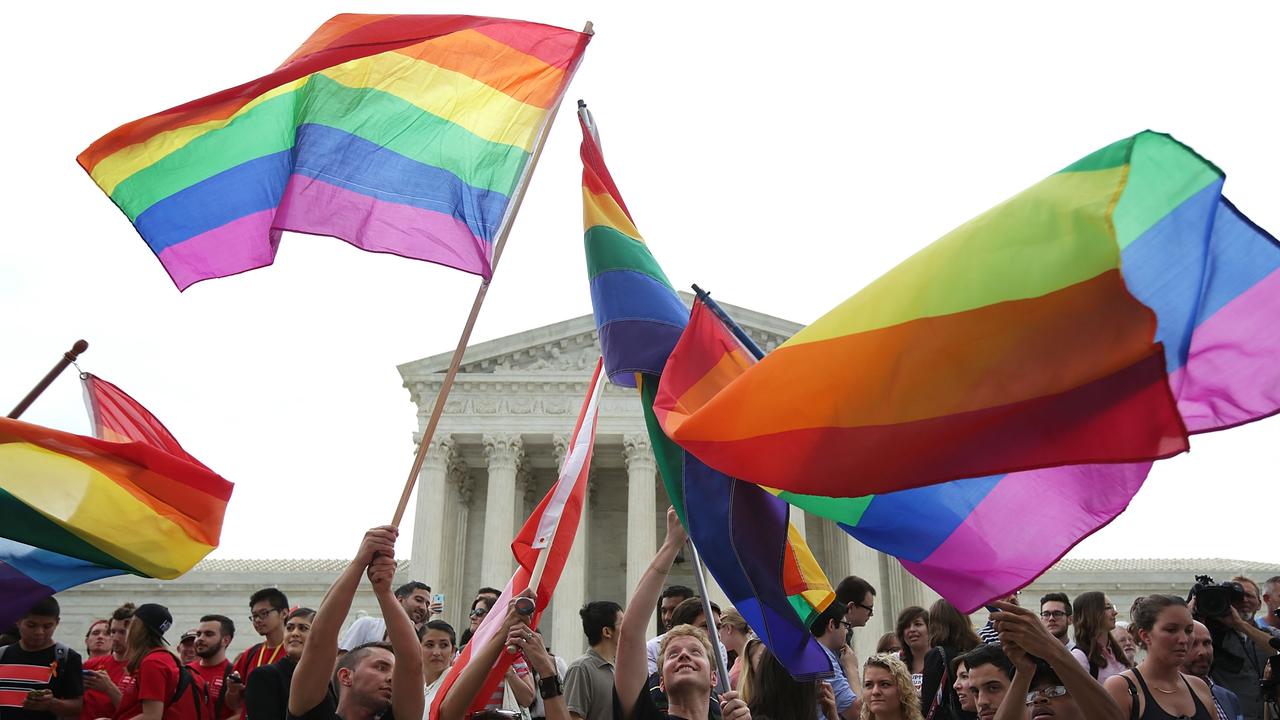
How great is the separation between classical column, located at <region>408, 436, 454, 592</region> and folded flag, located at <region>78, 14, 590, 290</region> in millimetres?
27457

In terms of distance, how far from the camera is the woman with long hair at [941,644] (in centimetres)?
751

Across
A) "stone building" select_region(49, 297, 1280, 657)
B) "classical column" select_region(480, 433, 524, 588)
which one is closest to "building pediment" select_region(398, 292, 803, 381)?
"stone building" select_region(49, 297, 1280, 657)

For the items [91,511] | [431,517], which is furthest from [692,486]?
[431,517]

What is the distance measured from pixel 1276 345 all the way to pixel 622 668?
342 cm

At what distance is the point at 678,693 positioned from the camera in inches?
210

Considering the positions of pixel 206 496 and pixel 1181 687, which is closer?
pixel 1181 687

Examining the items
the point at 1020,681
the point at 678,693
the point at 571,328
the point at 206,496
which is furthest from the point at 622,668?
the point at 571,328

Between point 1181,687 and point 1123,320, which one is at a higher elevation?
point 1123,320

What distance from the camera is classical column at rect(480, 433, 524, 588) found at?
33.1m

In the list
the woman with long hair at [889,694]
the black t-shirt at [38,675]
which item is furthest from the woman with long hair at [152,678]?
the woman with long hair at [889,694]

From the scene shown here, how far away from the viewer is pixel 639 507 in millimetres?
33625

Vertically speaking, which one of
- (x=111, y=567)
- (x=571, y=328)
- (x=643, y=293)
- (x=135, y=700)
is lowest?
(x=135, y=700)

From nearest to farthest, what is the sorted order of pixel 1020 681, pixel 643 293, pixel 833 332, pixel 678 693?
pixel 833 332
pixel 1020 681
pixel 678 693
pixel 643 293

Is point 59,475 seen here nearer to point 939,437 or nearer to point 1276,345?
point 939,437
